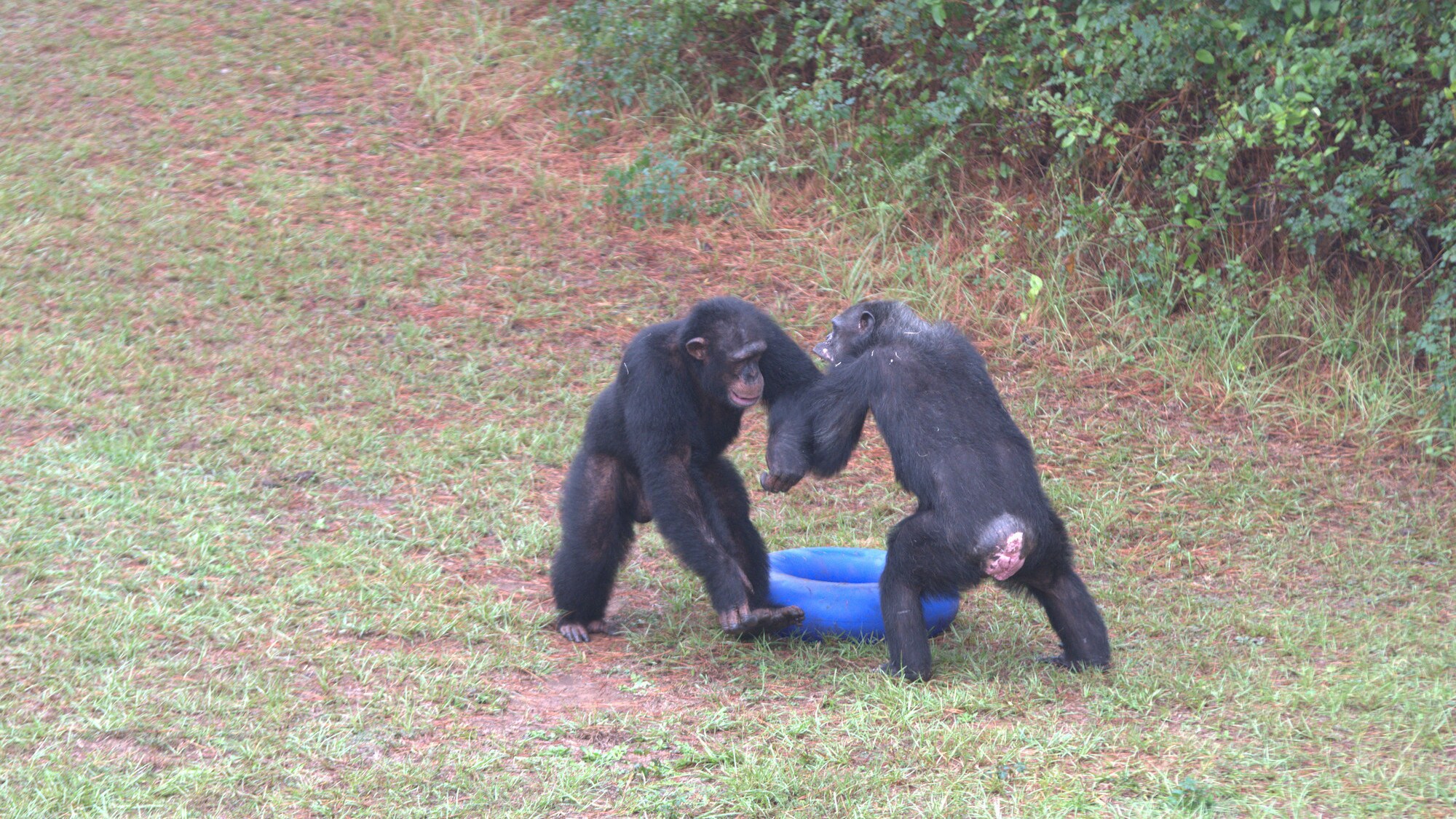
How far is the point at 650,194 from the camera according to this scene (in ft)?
34.0

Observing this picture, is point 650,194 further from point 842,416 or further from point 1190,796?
point 1190,796

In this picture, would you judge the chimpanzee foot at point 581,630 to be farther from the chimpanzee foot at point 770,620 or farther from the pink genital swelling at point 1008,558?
the pink genital swelling at point 1008,558

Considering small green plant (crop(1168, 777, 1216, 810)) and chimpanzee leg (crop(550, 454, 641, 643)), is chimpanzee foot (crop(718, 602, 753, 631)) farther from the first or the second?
small green plant (crop(1168, 777, 1216, 810))

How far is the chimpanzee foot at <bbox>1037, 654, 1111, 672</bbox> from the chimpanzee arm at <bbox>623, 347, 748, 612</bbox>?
50.9 inches

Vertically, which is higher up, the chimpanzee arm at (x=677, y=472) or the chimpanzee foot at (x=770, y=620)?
the chimpanzee arm at (x=677, y=472)

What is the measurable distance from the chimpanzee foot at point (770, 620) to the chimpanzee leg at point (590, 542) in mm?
670

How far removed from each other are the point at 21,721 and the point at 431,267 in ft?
18.1

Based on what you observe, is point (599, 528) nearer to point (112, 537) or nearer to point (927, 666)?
point (927, 666)

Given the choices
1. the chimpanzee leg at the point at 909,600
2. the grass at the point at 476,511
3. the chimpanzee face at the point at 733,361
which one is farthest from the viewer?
the chimpanzee face at the point at 733,361

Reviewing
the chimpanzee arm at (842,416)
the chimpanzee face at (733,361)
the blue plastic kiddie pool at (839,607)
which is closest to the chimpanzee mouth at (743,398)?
the chimpanzee face at (733,361)

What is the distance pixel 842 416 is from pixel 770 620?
0.89m

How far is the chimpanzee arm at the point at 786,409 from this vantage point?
213 inches

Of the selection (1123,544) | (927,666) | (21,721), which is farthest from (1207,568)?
(21,721)

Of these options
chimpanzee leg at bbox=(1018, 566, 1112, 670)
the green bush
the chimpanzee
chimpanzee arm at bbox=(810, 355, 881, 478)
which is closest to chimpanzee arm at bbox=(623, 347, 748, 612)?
the chimpanzee
